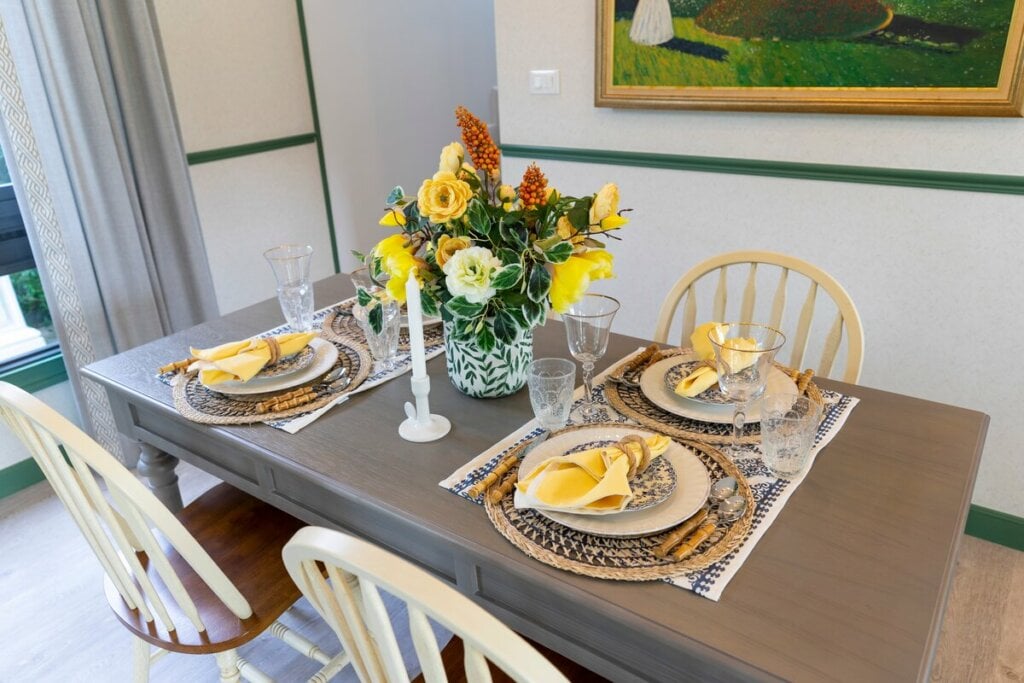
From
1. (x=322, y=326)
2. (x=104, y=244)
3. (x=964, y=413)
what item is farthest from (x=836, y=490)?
(x=104, y=244)

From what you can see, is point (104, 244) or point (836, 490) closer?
point (836, 490)

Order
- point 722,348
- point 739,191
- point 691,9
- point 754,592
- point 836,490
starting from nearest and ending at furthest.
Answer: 1. point 754,592
2. point 836,490
3. point 722,348
4. point 691,9
5. point 739,191

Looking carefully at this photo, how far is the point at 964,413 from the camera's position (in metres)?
1.23

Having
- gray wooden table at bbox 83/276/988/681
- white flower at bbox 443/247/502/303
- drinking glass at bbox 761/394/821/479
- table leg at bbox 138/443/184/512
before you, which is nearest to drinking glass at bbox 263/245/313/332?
gray wooden table at bbox 83/276/988/681

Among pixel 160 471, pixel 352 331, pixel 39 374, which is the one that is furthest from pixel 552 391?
pixel 39 374

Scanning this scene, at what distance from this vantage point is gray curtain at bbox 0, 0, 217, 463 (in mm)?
2098

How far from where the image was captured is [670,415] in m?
1.25

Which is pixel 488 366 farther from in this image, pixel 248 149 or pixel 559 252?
pixel 248 149

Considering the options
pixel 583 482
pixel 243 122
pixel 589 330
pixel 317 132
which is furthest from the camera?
pixel 317 132

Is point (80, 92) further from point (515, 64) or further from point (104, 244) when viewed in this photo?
point (515, 64)

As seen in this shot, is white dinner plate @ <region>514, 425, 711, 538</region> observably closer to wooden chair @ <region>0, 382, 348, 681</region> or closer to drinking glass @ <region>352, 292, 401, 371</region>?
drinking glass @ <region>352, 292, 401, 371</region>

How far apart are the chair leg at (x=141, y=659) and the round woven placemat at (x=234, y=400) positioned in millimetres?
456

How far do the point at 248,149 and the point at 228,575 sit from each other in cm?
203

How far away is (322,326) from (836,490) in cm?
112
